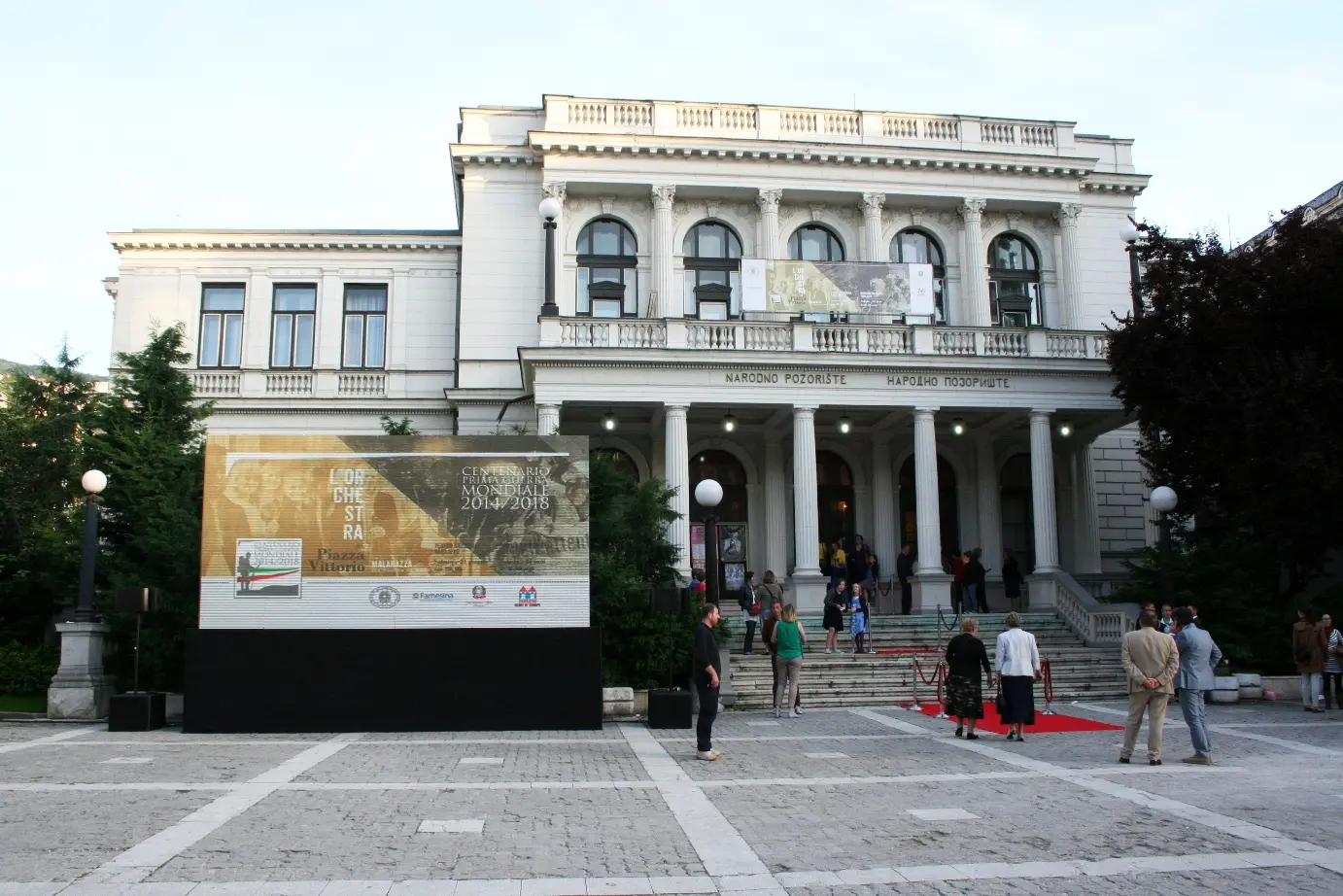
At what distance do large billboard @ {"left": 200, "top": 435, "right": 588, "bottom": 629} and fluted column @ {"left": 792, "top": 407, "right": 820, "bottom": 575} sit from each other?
1131 centimetres

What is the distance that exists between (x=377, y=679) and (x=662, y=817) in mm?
8078

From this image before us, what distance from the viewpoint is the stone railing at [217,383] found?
33.1m

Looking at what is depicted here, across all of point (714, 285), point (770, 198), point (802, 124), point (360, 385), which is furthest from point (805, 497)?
point (360, 385)

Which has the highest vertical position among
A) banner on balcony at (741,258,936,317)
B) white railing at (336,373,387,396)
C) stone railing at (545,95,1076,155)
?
stone railing at (545,95,1076,155)

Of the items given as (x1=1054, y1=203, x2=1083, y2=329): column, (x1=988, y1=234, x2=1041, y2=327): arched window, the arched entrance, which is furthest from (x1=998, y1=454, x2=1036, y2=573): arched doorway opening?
the arched entrance

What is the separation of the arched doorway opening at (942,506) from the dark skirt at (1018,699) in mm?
17582

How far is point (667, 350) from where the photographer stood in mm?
27703

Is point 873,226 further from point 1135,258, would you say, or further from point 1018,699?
point 1018,699

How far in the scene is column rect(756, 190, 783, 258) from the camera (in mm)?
32688

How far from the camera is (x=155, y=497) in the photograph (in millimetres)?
21203

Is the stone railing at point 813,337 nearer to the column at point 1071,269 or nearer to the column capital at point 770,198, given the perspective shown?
the column at point 1071,269

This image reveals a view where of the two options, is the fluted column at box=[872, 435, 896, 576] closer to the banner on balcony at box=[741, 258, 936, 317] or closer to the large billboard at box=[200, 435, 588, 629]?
the banner on balcony at box=[741, 258, 936, 317]

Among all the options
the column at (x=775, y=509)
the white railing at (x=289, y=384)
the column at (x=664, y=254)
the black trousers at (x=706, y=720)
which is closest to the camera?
the black trousers at (x=706, y=720)

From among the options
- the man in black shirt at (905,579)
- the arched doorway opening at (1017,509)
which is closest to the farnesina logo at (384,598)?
the man in black shirt at (905,579)
